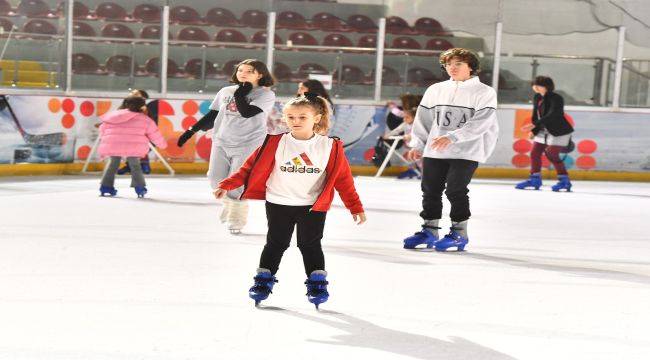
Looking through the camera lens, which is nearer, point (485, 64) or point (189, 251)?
A: point (189, 251)

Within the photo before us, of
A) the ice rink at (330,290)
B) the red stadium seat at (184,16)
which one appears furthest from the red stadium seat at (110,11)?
the ice rink at (330,290)

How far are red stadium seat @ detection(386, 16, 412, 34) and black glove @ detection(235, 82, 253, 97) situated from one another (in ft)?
22.2

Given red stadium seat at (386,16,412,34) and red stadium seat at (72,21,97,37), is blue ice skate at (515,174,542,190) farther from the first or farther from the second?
red stadium seat at (72,21,97,37)

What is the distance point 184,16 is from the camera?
1259cm

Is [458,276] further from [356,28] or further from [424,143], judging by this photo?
[356,28]

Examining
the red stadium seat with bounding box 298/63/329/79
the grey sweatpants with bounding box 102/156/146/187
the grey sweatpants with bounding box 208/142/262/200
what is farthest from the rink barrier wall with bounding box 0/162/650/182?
the grey sweatpants with bounding box 208/142/262/200

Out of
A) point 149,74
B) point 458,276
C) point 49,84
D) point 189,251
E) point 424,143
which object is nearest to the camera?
point 458,276

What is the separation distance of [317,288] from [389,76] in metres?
9.31

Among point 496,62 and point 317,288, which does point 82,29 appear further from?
point 317,288

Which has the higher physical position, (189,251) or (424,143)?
(424,143)

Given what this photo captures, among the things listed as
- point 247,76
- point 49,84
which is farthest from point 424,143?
point 49,84

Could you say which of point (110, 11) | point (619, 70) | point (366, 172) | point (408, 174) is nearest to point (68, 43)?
point (110, 11)

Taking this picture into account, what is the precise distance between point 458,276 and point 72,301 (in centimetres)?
192

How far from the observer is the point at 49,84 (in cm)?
1162
